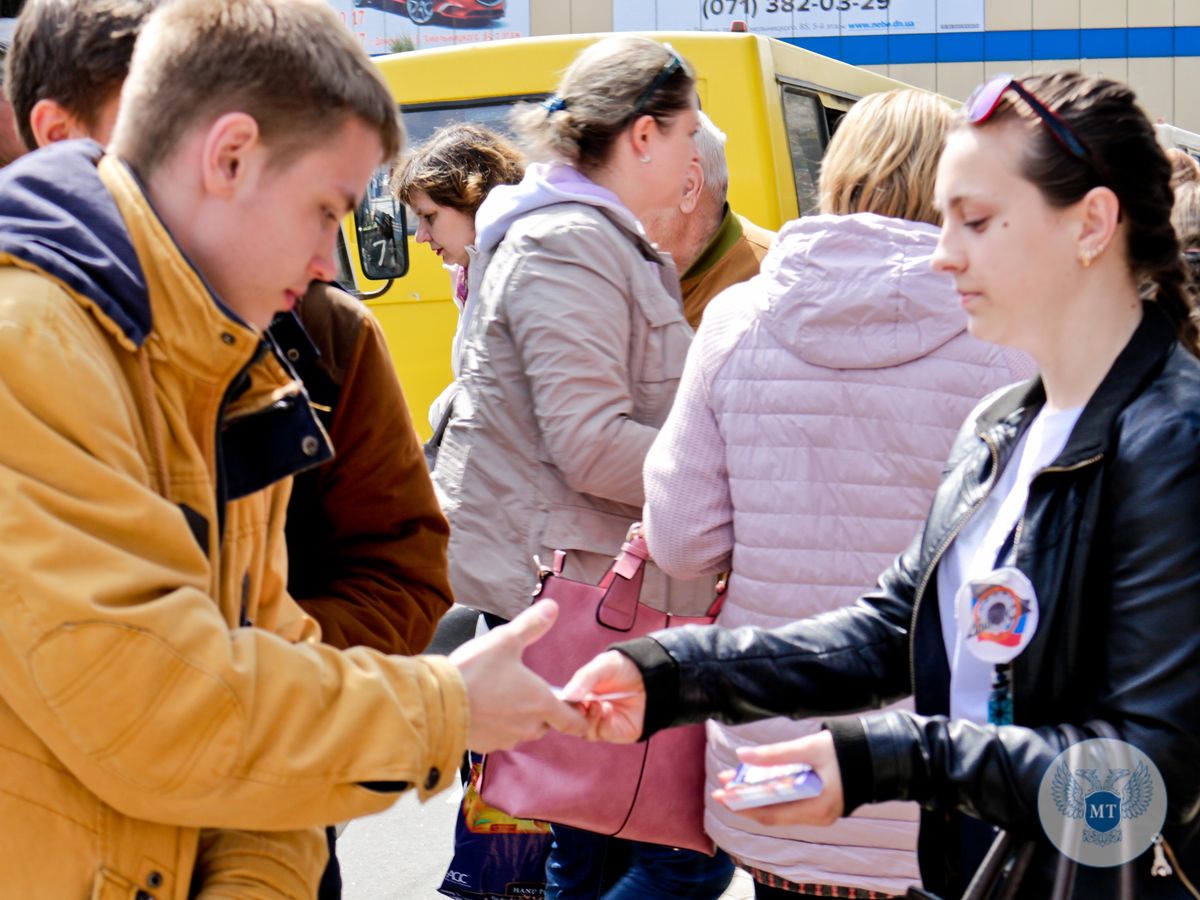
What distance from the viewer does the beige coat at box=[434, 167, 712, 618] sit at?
306 centimetres

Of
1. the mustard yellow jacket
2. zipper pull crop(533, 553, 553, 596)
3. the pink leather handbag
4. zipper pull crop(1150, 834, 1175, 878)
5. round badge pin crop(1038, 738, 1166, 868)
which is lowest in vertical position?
the pink leather handbag

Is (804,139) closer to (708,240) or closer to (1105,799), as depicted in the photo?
(708,240)

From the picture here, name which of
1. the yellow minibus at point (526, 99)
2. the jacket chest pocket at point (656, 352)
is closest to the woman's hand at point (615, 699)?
the jacket chest pocket at point (656, 352)

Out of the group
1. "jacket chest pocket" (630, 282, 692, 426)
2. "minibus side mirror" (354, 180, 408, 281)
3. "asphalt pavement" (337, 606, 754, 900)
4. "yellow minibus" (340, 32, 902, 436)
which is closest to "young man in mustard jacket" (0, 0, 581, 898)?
"jacket chest pocket" (630, 282, 692, 426)

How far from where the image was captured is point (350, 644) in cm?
209

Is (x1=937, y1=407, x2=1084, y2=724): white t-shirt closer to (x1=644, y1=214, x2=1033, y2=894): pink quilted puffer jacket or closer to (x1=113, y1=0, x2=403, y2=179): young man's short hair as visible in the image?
(x1=644, y1=214, x2=1033, y2=894): pink quilted puffer jacket

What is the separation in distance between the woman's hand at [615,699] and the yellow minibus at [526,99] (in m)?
4.91

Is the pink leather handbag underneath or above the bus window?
underneath

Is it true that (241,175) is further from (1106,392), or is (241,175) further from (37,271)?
(1106,392)

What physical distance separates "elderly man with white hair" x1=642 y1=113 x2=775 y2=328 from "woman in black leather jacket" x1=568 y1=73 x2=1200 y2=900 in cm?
225

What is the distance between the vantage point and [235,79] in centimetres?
159

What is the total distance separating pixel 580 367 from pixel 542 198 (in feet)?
1.39

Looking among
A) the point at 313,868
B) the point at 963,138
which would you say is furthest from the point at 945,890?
the point at 963,138

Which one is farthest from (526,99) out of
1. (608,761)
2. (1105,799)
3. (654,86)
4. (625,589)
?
(1105,799)
